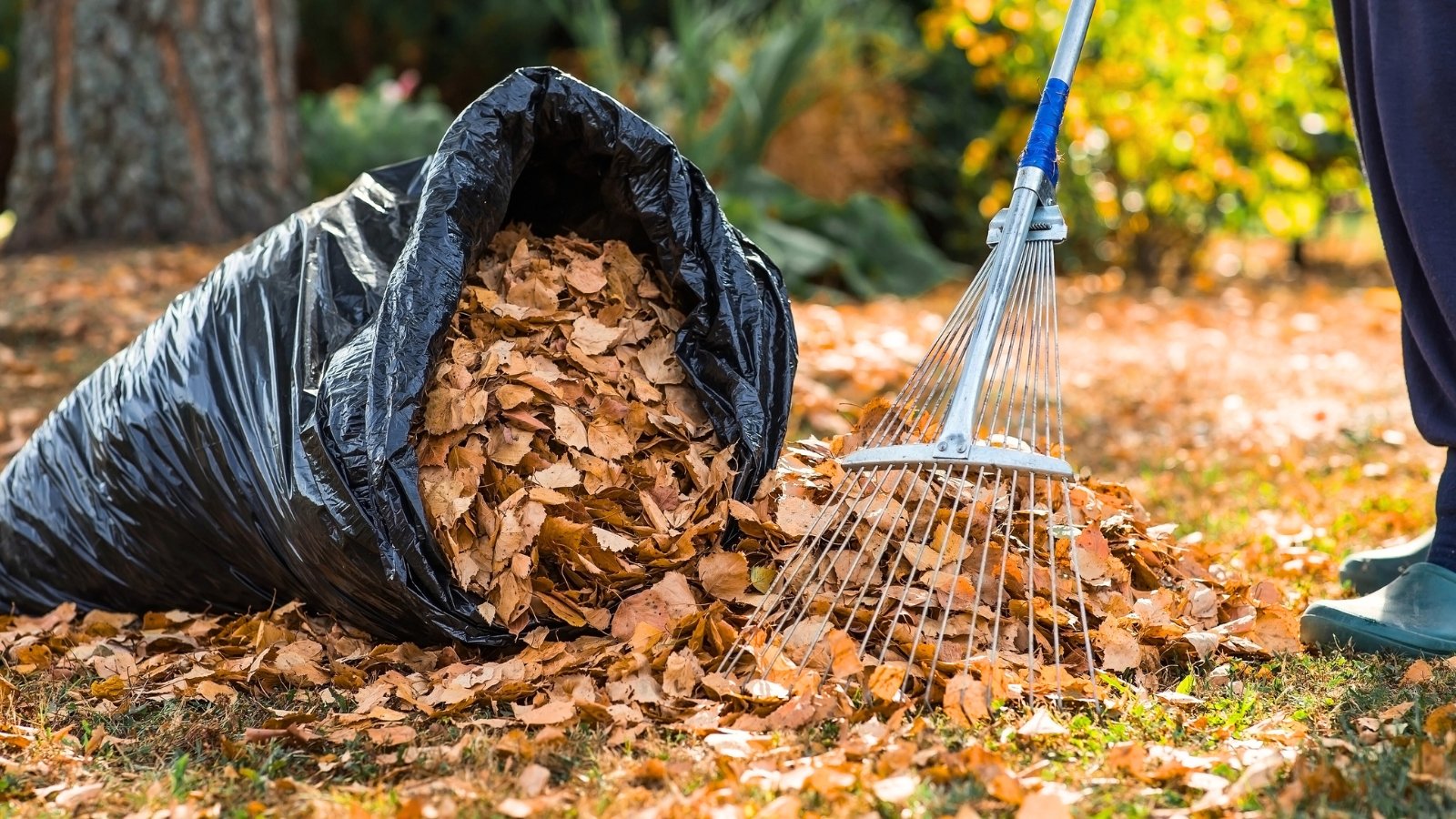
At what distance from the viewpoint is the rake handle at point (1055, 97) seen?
1.97 meters

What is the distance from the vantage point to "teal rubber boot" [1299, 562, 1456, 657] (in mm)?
1857

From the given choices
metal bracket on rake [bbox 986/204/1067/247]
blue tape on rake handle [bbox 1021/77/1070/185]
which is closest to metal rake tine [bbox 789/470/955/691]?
metal bracket on rake [bbox 986/204/1067/247]

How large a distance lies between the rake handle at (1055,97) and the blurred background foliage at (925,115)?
3.42 meters

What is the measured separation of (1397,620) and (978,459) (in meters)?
0.69

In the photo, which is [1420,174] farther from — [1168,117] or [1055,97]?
[1168,117]

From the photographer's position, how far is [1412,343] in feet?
6.92

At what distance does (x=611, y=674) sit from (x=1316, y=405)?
285 centimetres

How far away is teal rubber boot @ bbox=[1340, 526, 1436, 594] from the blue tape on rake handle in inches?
33.8

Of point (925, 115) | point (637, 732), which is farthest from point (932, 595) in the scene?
point (925, 115)

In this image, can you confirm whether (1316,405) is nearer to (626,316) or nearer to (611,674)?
(626,316)

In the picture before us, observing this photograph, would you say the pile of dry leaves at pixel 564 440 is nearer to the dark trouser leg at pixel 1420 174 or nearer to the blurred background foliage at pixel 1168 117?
the dark trouser leg at pixel 1420 174

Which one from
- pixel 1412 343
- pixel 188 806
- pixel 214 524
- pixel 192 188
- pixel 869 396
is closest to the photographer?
pixel 188 806

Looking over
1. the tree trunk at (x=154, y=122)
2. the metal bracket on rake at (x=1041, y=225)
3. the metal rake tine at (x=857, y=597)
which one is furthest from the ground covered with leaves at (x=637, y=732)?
the tree trunk at (x=154, y=122)

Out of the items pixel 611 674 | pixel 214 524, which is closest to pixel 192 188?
pixel 214 524
